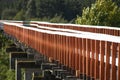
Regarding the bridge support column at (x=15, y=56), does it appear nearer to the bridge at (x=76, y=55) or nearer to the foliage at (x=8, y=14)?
the bridge at (x=76, y=55)

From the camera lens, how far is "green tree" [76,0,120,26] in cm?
5459

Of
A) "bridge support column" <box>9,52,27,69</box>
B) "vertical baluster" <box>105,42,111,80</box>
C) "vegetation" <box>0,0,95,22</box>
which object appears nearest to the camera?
"vertical baluster" <box>105,42,111,80</box>

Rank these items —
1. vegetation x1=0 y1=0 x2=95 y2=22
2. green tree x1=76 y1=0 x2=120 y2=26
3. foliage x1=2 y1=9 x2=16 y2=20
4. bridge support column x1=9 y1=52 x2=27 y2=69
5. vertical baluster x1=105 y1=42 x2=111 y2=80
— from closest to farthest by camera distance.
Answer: vertical baluster x1=105 y1=42 x2=111 y2=80, bridge support column x1=9 y1=52 x2=27 y2=69, green tree x1=76 y1=0 x2=120 y2=26, foliage x1=2 y1=9 x2=16 y2=20, vegetation x1=0 y1=0 x2=95 y2=22

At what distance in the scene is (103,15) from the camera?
54750mm

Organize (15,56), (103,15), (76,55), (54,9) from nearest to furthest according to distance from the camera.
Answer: (76,55), (15,56), (103,15), (54,9)

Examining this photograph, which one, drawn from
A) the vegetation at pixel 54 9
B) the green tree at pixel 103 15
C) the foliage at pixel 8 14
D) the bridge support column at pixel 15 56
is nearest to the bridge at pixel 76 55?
the bridge support column at pixel 15 56

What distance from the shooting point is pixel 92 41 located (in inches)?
698

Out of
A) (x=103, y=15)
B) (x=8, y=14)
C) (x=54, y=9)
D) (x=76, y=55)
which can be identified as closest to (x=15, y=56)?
(x=76, y=55)

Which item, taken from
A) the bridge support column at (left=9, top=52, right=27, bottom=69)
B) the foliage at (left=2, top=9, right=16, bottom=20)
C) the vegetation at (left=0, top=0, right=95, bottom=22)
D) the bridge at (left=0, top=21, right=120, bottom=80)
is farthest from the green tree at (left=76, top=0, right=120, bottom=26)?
the vegetation at (left=0, top=0, right=95, bottom=22)

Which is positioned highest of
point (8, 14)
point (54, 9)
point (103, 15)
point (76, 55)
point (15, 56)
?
point (76, 55)

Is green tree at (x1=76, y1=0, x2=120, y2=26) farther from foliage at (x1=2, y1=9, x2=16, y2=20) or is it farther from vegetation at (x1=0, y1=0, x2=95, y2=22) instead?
vegetation at (x1=0, y1=0, x2=95, y2=22)

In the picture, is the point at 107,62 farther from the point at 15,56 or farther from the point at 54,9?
the point at 54,9

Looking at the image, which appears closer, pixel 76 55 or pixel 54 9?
pixel 76 55

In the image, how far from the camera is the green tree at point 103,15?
5459cm
